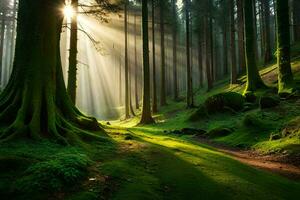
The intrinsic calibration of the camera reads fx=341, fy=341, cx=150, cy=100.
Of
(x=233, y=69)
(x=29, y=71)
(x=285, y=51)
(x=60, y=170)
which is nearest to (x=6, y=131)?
(x=29, y=71)

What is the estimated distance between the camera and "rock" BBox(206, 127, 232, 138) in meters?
15.7

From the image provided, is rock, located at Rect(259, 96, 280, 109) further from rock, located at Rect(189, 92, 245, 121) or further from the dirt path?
the dirt path

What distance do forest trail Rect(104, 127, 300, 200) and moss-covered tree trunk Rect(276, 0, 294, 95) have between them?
9.64 m

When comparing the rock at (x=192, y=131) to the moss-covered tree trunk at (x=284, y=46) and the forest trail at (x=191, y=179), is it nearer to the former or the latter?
the moss-covered tree trunk at (x=284, y=46)

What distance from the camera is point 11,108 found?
9250 mm

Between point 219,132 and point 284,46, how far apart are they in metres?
5.62

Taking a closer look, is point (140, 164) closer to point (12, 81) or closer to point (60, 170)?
point (60, 170)

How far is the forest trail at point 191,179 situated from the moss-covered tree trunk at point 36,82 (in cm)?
210

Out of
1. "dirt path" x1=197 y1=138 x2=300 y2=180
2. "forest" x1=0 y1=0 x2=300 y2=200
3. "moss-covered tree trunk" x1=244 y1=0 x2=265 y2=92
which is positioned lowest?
"dirt path" x1=197 y1=138 x2=300 y2=180

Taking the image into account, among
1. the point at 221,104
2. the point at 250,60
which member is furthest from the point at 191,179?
the point at 250,60

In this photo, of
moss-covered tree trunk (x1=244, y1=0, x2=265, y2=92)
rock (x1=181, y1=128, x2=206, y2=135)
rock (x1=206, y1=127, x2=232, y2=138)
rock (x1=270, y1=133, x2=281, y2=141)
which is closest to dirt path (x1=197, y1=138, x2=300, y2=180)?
rock (x1=270, y1=133, x2=281, y2=141)

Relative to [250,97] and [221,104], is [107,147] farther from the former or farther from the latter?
[250,97]

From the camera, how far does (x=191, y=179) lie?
22.8 feet

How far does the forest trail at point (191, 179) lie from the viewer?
20.4 feet
